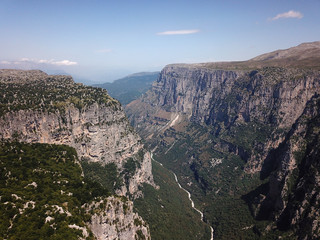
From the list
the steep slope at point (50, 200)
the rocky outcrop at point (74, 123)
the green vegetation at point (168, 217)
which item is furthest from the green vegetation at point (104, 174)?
the steep slope at point (50, 200)

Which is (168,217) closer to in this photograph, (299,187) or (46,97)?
(299,187)

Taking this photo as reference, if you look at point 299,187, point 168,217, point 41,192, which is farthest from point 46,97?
point 299,187

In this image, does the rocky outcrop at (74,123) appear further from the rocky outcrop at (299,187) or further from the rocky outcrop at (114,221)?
the rocky outcrop at (299,187)

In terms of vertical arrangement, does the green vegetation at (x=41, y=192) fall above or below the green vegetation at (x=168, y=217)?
above

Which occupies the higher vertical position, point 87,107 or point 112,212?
point 87,107

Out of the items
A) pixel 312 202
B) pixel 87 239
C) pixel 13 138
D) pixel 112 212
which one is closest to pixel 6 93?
pixel 13 138

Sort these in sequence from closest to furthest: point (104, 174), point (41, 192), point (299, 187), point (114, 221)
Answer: point (41, 192), point (114, 221), point (104, 174), point (299, 187)

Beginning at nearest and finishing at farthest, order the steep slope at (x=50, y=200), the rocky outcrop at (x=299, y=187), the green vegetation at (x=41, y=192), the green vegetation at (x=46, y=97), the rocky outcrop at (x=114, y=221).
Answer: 1. the green vegetation at (x=41, y=192)
2. the steep slope at (x=50, y=200)
3. the rocky outcrop at (x=114, y=221)
4. the green vegetation at (x=46, y=97)
5. the rocky outcrop at (x=299, y=187)

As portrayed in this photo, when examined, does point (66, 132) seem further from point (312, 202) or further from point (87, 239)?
point (312, 202)
